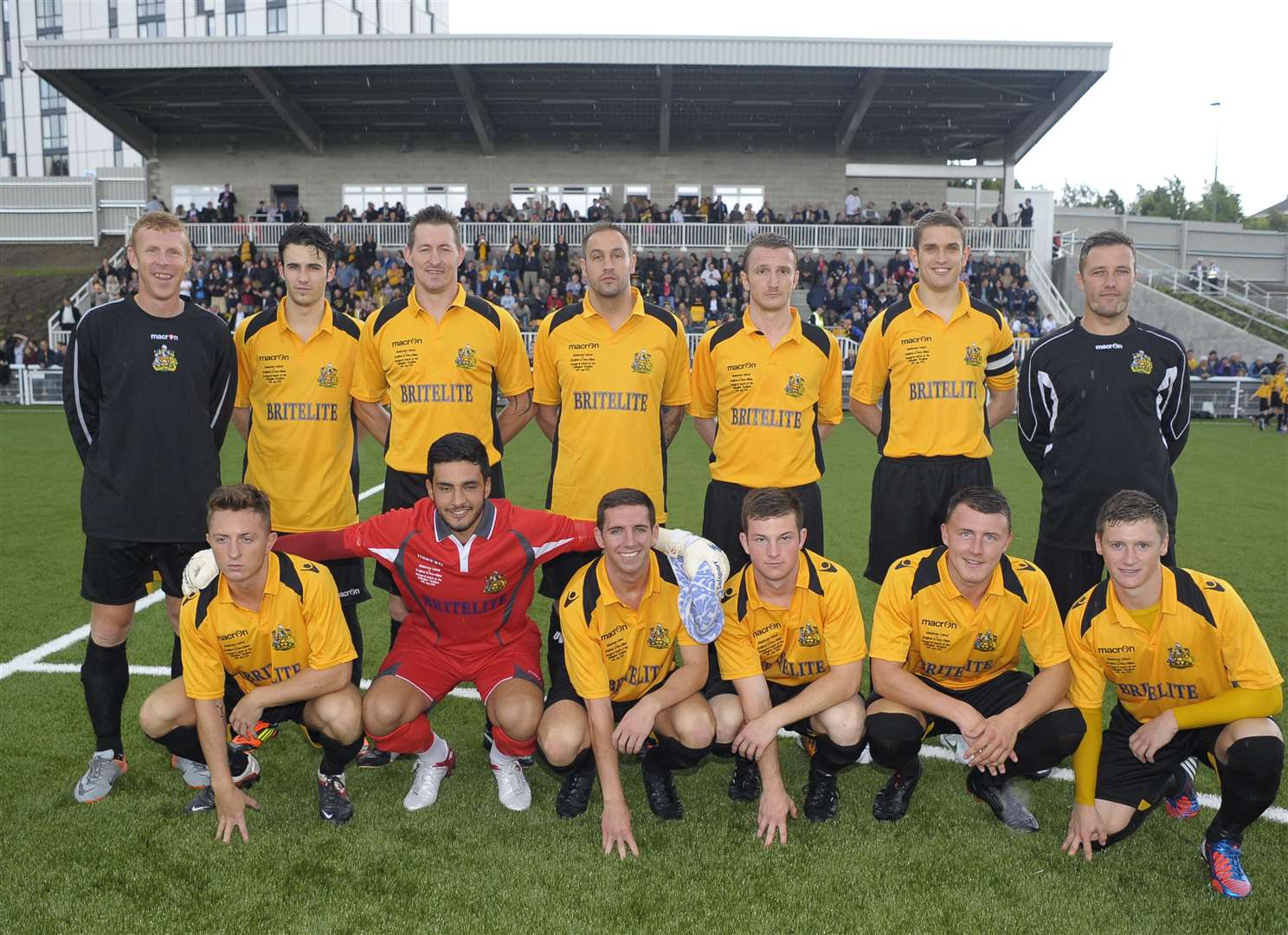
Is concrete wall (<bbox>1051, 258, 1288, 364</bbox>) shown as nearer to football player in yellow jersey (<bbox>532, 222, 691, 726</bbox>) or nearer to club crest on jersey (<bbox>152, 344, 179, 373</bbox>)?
Result: football player in yellow jersey (<bbox>532, 222, 691, 726</bbox>)

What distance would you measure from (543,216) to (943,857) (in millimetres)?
25787

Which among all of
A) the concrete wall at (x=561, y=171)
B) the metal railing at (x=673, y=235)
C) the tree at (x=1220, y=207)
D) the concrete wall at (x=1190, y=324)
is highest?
the tree at (x=1220, y=207)

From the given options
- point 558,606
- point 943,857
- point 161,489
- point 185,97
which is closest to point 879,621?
point 943,857

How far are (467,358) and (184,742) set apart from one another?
1.84m

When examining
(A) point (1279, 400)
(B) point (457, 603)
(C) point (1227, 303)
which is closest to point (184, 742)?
(B) point (457, 603)

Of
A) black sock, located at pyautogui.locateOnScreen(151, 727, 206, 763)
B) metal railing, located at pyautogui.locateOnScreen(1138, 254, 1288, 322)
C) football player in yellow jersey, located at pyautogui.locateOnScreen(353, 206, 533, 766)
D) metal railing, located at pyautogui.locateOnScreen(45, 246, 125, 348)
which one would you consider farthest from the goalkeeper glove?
metal railing, located at pyautogui.locateOnScreen(1138, 254, 1288, 322)

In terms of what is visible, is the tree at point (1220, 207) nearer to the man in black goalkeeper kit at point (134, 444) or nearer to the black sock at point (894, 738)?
the black sock at point (894, 738)

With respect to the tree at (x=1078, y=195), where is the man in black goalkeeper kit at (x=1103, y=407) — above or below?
below

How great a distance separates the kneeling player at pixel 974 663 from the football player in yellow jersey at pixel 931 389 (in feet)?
1.97

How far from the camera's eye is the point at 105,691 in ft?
11.8

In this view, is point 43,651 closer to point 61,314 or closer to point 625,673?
point 625,673

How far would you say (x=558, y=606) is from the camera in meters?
3.56

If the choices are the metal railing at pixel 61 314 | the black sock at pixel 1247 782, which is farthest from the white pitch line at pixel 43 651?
the metal railing at pixel 61 314

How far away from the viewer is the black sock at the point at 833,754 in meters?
3.29
